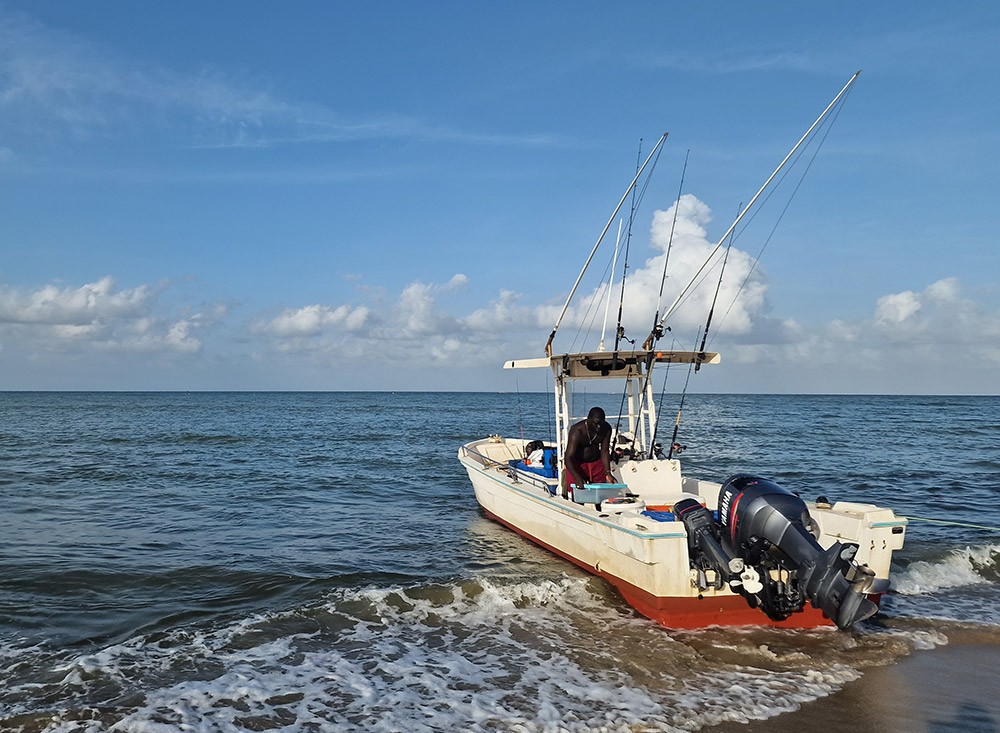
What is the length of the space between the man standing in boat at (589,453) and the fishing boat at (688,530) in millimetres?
114

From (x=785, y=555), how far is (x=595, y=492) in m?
3.66

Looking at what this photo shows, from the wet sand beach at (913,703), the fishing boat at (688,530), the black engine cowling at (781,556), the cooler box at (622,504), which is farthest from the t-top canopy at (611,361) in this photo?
the wet sand beach at (913,703)

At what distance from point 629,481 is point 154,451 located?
1015 inches

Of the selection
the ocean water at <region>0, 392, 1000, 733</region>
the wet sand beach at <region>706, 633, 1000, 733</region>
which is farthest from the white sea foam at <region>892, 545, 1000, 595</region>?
the wet sand beach at <region>706, 633, 1000, 733</region>

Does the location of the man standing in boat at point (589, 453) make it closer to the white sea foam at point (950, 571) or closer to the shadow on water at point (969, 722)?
the white sea foam at point (950, 571)

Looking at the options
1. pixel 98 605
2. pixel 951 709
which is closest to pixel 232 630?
pixel 98 605

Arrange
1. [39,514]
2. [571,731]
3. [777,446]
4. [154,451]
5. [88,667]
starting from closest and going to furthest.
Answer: [571,731], [88,667], [39,514], [154,451], [777,446]

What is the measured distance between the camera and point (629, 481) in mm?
11242

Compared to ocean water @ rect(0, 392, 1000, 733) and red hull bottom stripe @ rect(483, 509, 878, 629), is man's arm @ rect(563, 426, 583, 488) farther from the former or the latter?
red hull bottom stripe @ rect(483, 509, 878, 629)

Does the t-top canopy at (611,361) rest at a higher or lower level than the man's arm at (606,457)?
higher

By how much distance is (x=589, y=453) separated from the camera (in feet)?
35.3

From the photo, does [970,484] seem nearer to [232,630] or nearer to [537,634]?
[537,634]

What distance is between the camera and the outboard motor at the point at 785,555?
251 inches

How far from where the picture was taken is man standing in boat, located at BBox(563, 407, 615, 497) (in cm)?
1055
